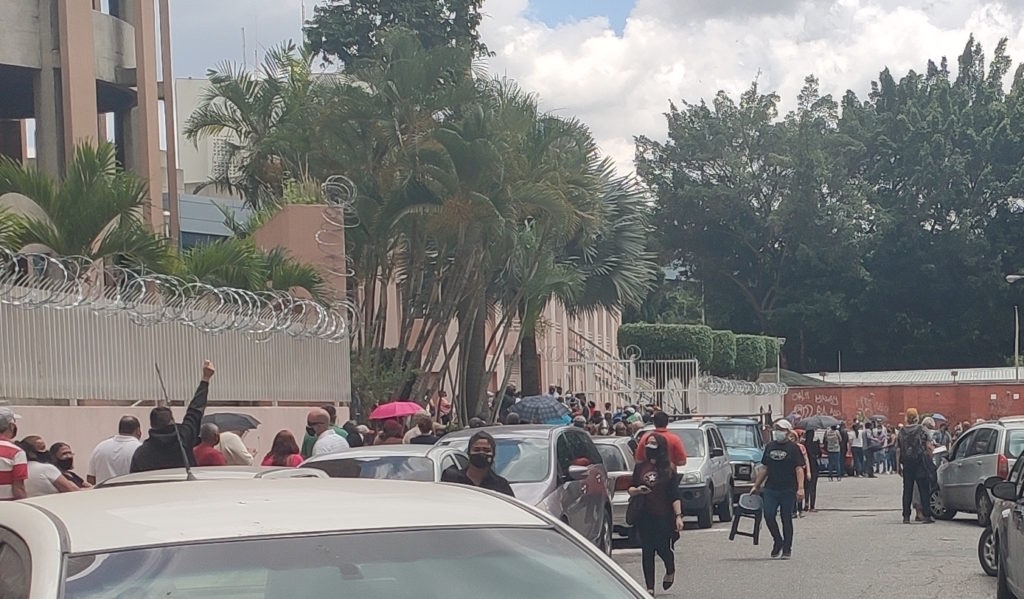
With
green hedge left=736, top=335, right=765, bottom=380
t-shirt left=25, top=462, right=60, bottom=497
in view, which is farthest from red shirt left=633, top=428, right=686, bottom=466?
green hedge left=736, top=335, right=765, bottom=380

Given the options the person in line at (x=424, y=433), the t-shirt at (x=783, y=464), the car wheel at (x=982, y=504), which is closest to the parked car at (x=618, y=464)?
the t-shirt at (x=783, y=464)

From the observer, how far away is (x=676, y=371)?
4406cm

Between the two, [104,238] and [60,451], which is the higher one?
[104,238]

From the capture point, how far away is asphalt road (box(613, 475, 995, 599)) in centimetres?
1298

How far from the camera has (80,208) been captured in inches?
658

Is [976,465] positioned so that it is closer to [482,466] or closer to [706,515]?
[706,515]

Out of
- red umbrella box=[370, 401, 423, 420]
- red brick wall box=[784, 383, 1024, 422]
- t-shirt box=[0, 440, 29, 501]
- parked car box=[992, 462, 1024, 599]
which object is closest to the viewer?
t-shirt box=[0, 440, 29, 501]

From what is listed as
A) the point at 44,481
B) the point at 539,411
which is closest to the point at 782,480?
the point at 44,481

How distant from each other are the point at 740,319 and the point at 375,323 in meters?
53.6

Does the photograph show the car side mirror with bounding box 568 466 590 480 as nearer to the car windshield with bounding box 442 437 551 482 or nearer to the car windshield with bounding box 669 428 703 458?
the car windshield with bounding box 442 437 551 482

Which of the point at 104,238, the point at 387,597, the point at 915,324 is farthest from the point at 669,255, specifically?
the point at 387,597

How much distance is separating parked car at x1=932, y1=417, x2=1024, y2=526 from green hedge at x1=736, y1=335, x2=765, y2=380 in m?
37.4

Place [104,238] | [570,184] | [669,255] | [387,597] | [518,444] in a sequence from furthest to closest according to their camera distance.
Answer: [669,255] < [570,184] < [104,238] < [518,444] < [387,597]

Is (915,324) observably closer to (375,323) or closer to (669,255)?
(669,255)
